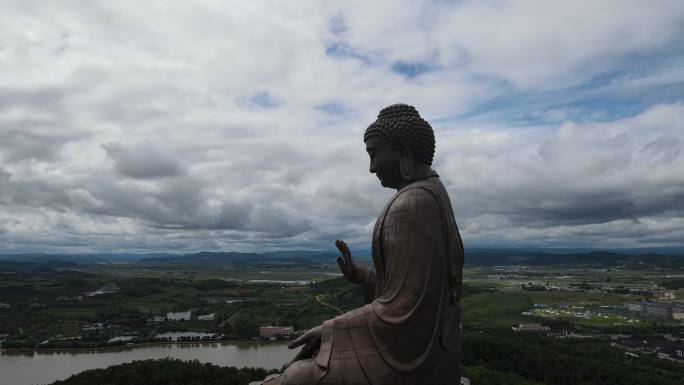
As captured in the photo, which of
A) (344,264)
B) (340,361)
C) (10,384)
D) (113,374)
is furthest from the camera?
(10,384)

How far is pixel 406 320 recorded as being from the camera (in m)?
5.54

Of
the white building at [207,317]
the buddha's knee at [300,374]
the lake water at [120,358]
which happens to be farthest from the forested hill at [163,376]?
the white building at [207,317]

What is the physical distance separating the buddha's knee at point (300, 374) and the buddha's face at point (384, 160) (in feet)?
8.13

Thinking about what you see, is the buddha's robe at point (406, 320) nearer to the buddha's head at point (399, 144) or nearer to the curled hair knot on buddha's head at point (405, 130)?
the buddha's head at point (399, 144)

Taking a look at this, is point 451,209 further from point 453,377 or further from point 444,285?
point 453,377

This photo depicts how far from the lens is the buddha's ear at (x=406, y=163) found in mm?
6532

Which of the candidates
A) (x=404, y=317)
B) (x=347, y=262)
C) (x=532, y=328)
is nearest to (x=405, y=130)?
(x=347, y=262)

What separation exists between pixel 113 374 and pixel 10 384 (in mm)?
16657

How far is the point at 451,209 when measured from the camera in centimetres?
645

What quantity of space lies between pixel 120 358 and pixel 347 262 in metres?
45.9

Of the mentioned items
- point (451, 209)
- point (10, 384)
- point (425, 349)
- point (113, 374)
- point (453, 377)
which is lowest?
point (10, 384)

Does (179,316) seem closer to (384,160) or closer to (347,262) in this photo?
(347,262)

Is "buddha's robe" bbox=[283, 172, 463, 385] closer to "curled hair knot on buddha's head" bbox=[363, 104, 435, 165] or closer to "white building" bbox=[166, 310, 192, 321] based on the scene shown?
"curled hair knot on buddha's head" bbox=[363, 104, 435, 165]

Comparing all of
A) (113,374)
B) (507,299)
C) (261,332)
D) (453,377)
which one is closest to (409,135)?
(453,377)
